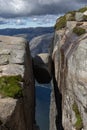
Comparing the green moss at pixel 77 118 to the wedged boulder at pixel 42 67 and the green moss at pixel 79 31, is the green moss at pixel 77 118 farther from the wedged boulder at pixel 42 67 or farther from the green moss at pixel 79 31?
the wedged boulder at pixel 42 67

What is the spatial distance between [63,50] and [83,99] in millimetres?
12148

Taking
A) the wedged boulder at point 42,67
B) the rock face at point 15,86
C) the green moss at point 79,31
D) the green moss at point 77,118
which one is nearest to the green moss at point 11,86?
the rock face at point 15,86

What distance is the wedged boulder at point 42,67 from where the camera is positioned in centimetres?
5034

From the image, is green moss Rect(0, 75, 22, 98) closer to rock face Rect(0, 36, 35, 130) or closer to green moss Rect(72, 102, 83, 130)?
rock face Rect(0, 36, 35, 130)

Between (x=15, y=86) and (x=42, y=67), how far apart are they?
2048cm

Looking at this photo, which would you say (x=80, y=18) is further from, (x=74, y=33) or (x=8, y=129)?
(x=8, y=129)

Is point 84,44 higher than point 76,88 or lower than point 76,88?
higher

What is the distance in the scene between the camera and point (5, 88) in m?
29.7

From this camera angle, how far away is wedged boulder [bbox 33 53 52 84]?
50.3 metres

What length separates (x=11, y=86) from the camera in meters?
30.2

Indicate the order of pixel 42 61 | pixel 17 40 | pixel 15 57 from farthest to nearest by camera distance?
pixel 42 61 < pixel 17 40 < pixel 15 57

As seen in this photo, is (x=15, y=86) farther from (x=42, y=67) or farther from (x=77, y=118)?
(x=42, y=67)

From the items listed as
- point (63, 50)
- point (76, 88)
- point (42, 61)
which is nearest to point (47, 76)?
point (42, 61)

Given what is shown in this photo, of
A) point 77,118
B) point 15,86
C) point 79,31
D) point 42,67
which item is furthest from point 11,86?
point 42,67
